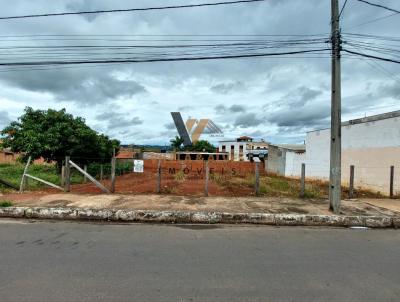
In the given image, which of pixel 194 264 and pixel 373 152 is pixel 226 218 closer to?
pixel 194 264

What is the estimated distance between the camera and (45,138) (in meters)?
19.7

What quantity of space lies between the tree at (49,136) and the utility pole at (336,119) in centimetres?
1370

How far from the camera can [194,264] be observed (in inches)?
185

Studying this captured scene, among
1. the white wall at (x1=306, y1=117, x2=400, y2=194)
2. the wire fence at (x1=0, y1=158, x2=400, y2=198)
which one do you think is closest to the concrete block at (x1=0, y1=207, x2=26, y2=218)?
the wire fence at (x1=0, y1=158, x2=400, y2=198)

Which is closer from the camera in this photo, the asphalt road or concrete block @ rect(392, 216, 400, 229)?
the asphalt road

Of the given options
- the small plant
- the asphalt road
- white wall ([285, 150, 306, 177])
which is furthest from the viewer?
white wall ([285, 150, 306, 177])

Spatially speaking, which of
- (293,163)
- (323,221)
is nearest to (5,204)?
(323,221)

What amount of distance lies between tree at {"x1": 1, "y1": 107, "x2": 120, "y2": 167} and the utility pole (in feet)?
44.9

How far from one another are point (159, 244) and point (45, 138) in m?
16.5

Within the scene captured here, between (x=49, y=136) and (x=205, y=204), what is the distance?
13.9 m

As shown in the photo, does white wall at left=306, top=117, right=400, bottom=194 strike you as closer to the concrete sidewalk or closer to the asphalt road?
the concrete sidewalk

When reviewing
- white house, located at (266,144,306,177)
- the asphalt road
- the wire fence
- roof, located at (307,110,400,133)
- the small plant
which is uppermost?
roof, located at (307,110,400,133)

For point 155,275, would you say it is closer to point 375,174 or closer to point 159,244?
point 159,244

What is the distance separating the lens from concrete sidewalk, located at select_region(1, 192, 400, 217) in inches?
349
